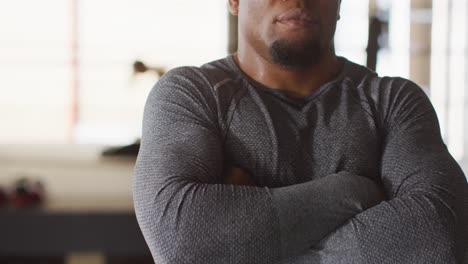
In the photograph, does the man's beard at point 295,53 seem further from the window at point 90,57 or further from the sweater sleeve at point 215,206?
the window at point 90,57

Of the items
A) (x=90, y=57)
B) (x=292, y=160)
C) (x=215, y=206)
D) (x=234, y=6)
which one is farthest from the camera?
(x=90, y=57)

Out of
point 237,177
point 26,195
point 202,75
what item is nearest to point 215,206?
point 237,177

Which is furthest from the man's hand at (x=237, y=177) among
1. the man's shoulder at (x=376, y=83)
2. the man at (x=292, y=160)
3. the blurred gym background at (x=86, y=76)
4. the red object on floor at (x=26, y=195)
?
the blurred gym background at (x=86, y=76)

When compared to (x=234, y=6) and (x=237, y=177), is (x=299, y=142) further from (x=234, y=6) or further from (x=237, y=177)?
(x=234, y=6)

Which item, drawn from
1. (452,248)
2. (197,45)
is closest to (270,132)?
(452,248)

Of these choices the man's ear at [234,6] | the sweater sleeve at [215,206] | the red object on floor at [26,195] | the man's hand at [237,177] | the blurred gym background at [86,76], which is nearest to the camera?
the sweater sleeve at [215,206]

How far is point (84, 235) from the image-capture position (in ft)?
8.82

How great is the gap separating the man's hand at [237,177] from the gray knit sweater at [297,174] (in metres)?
0.01

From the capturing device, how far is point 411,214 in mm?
949

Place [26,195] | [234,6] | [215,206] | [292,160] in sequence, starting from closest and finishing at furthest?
[215,206], [292,160], [234,6], [26,195]

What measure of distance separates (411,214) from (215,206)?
11.1 inches

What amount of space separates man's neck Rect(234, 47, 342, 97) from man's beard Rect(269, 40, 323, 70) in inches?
0.5

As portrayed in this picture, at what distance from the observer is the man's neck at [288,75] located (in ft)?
3.63

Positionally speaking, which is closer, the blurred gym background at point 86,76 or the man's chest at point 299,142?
the man's chest at point 299,142
